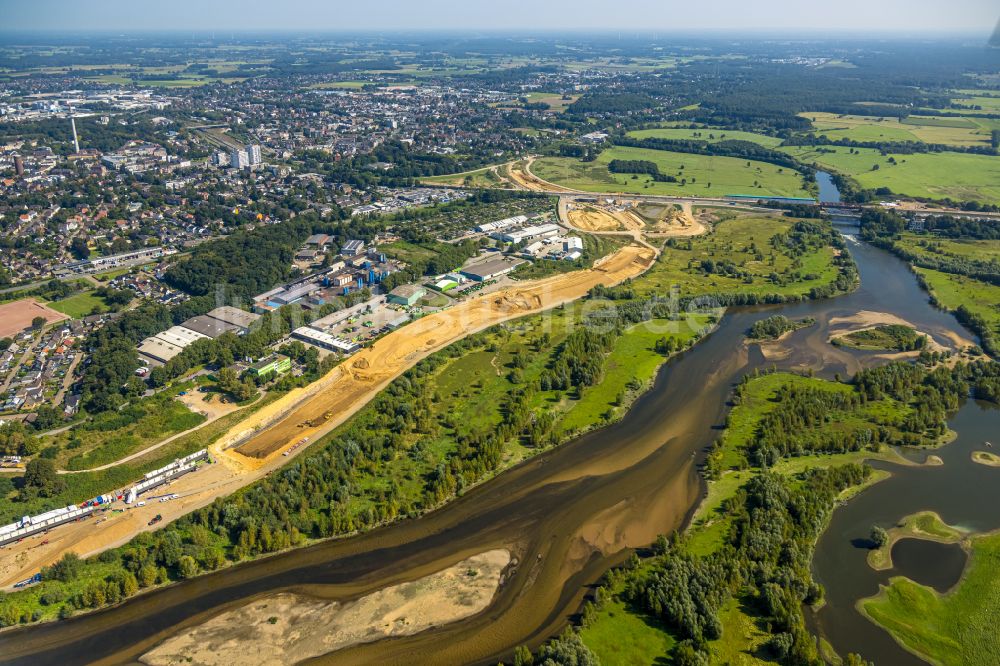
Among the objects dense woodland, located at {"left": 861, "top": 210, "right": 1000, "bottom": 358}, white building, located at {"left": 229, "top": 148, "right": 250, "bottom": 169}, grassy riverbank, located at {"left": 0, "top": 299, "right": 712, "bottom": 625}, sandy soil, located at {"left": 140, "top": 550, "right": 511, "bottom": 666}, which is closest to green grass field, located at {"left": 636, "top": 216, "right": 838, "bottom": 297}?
dense woodland, located at {"left": 861, "top": 210, "right": 1000, "bottom": 358}

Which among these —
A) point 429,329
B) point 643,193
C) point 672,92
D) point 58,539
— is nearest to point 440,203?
point 643,193

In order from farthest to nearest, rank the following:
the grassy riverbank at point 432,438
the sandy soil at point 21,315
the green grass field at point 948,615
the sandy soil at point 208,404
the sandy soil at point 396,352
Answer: the sandy soil at point 21,315 → the sandy soil at point 208,404 → the sandy soil at point 396,352 → the grassy riverbank at point 432,438 → the green grass field at point 948,615

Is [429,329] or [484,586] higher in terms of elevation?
[429,329]

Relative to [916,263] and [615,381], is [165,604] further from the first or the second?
[916,263]

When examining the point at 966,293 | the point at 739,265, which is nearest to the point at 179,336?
the point at 739,265

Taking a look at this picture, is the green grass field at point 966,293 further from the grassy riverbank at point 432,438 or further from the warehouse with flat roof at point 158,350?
the warehouse with flat roof at point 158,350

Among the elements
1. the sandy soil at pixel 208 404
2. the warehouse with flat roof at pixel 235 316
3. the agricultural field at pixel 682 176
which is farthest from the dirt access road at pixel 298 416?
the agricultural field at pixel 682 176

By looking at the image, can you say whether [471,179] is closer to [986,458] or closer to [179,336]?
[179,336]
